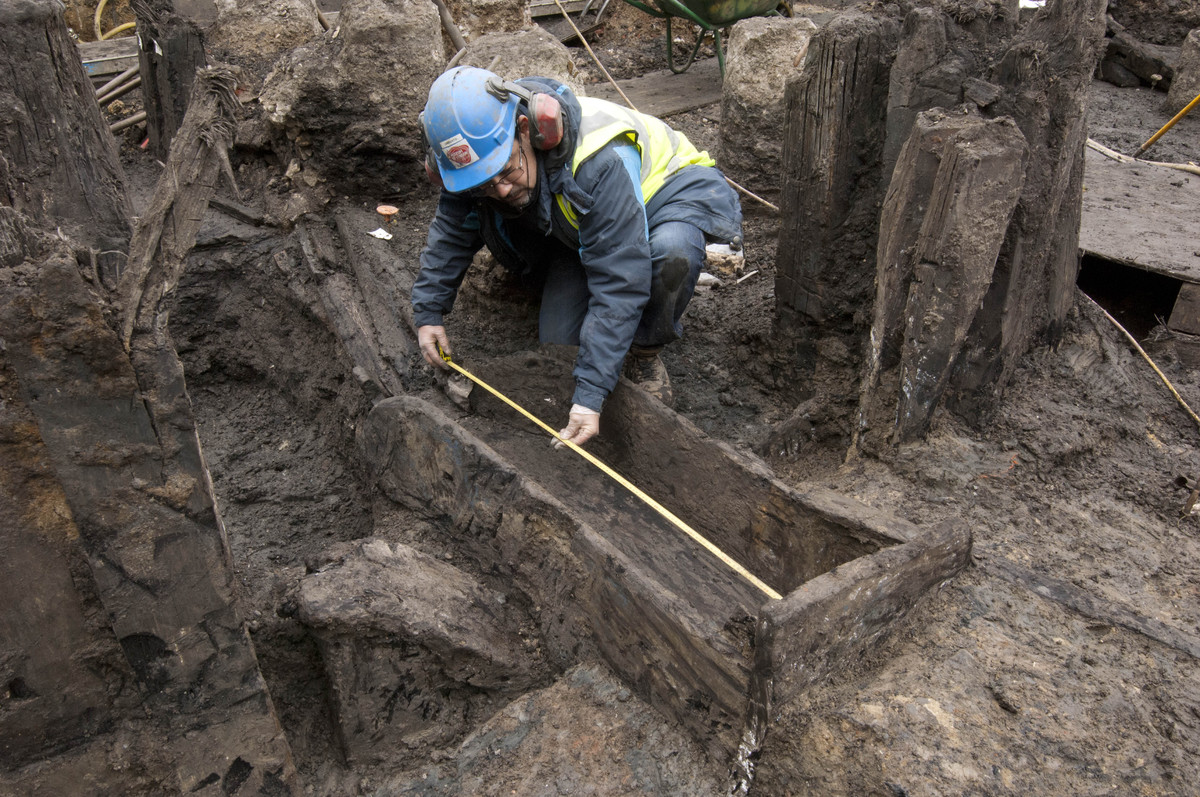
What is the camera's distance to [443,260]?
139 inches

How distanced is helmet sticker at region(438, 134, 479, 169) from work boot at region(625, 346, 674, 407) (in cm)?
122

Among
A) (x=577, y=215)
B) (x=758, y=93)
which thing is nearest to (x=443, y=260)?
(x=577, y=215)

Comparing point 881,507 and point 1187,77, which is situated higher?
point 1187,77

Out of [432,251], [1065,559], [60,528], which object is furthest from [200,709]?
[1065,559]

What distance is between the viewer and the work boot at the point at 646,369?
147 inches

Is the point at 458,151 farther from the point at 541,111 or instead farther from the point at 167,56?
the point at 167,56

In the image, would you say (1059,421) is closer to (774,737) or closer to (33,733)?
(774,737)

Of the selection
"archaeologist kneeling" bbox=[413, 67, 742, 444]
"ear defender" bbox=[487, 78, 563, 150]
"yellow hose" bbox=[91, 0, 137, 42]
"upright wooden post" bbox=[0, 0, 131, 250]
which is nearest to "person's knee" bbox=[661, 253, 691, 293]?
"archaeologist kneeling" bbox=[413, 67, 742, 444]

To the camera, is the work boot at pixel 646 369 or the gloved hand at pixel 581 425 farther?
the work boot at pixel 646 369

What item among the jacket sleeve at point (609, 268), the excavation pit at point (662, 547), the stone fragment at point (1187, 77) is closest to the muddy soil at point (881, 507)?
the excavation pit at point (662, 547)

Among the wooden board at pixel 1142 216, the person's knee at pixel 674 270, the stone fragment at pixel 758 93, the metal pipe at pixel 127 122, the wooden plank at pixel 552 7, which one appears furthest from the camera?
the wooden plank at pixel 552 7

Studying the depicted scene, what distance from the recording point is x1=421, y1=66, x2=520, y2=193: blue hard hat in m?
2.80

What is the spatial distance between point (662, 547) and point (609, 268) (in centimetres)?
104

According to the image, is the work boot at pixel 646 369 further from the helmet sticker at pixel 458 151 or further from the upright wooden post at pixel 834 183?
the helmet sticker at pixel 458 151
